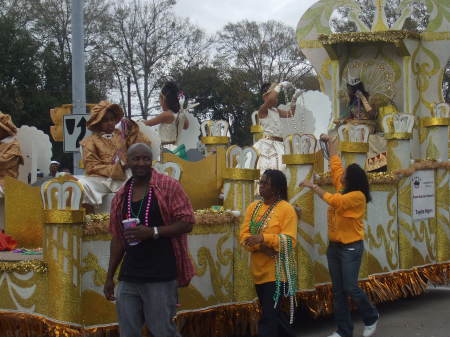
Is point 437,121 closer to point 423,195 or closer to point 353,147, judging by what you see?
point 423,195

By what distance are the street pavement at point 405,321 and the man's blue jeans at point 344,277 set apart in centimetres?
63

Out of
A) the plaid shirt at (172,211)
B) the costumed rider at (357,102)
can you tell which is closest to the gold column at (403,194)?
the costumed rider at (357,102)

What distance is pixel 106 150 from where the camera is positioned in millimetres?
8047

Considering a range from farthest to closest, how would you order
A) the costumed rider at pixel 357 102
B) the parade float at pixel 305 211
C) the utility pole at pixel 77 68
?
the costumed rider at pixel 357 102, the utility pole at pixel 77 68, the parade float at pixel 305 211

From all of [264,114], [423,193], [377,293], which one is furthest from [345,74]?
[377,293]

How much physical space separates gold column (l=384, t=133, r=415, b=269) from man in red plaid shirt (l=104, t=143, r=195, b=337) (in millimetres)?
4490

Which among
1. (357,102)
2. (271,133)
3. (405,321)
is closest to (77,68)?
(271,133)

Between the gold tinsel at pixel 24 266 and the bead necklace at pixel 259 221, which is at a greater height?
the bead necklace at pixel 259 221

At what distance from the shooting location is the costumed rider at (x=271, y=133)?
9.73 meters

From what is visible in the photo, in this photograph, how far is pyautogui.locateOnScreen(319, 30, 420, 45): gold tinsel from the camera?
1090 cm

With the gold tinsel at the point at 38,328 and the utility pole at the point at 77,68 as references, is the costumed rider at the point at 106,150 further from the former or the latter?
the utility pole at the point at 77,68

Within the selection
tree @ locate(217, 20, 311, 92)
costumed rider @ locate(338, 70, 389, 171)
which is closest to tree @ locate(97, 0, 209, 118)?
tree @ locate(217, 20, 311, 92)

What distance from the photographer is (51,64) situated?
107ft

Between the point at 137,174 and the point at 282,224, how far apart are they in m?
1.61
